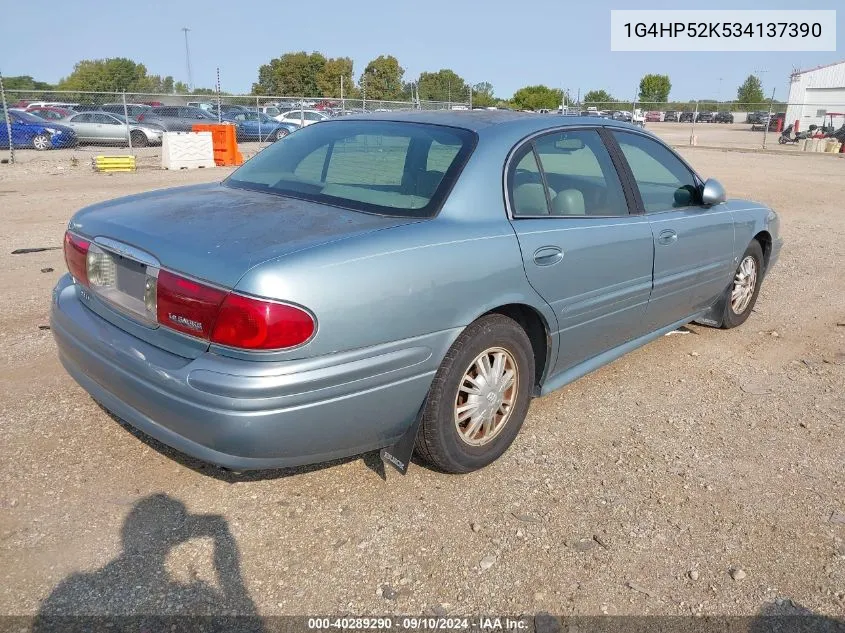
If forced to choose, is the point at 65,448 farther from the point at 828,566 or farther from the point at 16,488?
the point at 828,566

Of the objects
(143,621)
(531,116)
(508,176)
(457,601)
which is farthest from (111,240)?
(531,116)

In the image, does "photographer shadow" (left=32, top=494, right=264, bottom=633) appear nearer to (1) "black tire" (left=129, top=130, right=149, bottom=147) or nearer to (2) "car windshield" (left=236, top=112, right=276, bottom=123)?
(1) "black tire" (left=129, top=130, right=149, bottom=147)

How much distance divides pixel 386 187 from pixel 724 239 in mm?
2551

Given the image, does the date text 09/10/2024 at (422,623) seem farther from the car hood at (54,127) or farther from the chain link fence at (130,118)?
the car hood at (54,127)

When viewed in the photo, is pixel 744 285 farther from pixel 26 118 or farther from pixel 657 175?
pixel 26 118

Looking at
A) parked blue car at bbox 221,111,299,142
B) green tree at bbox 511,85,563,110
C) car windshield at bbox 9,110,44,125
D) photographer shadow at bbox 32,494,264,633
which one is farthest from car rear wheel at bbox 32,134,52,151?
green tree at bbox 511,85,563,110

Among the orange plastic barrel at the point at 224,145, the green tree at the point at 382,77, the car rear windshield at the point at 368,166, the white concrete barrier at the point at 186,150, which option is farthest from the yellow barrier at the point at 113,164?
the green tree at the point at 382,77

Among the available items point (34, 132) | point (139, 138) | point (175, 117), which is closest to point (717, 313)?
point (34, 132)

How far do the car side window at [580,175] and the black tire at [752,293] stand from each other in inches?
65.5

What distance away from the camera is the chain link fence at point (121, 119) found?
2117 centimetres

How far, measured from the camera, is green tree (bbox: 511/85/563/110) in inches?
1810

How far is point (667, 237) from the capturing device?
3771mm

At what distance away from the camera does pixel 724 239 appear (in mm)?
4359

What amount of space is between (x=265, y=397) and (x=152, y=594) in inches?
29.2
